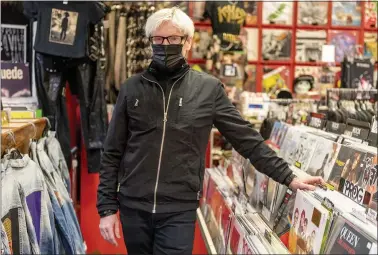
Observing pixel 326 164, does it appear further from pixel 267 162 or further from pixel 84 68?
pixel 84 68

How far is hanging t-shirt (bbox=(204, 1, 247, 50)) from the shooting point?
4.66 metres

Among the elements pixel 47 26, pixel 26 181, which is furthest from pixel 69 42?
pixel 26 181

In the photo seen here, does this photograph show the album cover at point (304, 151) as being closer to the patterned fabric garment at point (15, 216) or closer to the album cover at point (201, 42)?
the patterned fabric garment at point (15, 216)

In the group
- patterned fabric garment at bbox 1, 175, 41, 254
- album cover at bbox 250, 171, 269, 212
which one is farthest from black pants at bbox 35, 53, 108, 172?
patterned fabric garment at bbox 1, 175, 41, 254

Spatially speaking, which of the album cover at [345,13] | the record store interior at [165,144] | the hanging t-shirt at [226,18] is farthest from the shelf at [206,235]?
the album cover at [345,13]

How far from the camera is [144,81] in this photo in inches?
74.5

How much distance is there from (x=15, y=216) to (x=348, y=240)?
1247mm

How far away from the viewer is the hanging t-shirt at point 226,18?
4656mm

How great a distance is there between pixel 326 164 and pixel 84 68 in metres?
2.31

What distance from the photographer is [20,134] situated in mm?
2197

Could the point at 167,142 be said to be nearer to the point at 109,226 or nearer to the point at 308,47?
the point at 109,226

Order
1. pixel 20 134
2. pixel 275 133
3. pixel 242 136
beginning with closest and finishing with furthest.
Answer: pixel 242 136, pixel 20 134, pixel 275 133

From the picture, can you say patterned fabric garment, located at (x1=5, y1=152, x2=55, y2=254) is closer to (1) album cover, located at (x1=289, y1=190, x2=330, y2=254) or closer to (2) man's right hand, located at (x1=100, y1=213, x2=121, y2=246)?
(2) man's right hand, located at (x1=100, y1=213, x2=121, y2=246)

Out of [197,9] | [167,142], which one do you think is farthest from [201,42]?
[167,142]
